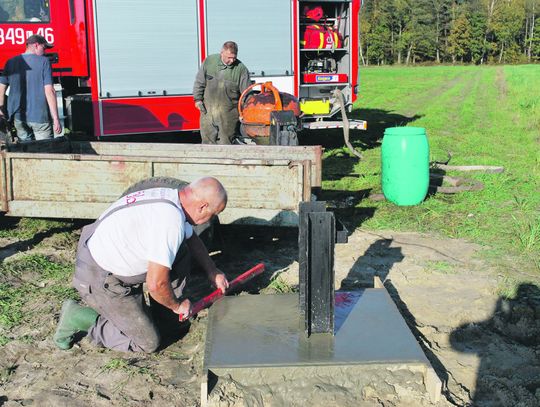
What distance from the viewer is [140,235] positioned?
12.5 ft

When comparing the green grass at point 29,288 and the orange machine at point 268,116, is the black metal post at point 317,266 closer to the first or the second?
the green grass at point 29,288

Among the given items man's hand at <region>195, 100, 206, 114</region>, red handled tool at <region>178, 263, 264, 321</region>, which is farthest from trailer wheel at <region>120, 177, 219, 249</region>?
man's hand at <region>195, 100, 206, 114</region>

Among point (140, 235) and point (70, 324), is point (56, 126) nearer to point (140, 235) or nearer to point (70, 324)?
point (70, 324)

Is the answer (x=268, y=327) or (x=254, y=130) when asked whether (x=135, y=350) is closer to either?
(x=268, y=327)

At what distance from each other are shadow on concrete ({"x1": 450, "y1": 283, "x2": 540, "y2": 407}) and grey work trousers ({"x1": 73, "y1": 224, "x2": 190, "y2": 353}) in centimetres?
196

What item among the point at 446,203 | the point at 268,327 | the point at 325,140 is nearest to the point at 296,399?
the point at 268,327

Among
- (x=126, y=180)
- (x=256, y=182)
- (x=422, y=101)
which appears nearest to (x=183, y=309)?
(x=256, y=182)

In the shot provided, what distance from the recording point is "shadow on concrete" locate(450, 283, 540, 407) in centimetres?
368

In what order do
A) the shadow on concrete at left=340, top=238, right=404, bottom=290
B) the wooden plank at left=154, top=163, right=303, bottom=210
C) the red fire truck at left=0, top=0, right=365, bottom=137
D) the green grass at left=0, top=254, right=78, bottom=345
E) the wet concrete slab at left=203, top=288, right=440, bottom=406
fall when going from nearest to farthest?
the wet concrete slab at left=203, top=288, right=440, bottom=406, the green grass at left=0, top=254, right=78, bottom=345, the shadow on concrete at left=340, top=238, right=404, bottom=290, the wooden plank at left=154, top=163, right=303, bottom=210, the red fire truck at left=0, top=0, right=365, bottom=137

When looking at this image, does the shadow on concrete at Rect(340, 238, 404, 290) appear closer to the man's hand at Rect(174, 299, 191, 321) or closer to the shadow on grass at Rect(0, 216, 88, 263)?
the man's hand at Rect(174, 299, 191, 321)

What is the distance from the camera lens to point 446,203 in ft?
26.2

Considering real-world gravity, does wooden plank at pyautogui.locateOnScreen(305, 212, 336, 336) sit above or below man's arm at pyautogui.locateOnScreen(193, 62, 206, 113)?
below

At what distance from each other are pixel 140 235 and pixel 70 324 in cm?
87

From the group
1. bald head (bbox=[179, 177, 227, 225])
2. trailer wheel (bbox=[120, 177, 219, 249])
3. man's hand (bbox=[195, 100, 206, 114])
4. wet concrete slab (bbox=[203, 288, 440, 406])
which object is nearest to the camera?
wet concrete slab (bbox=[203, 288, 440, 406])
